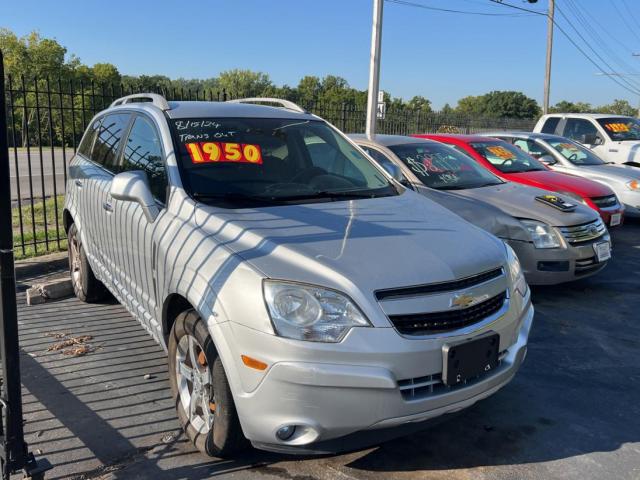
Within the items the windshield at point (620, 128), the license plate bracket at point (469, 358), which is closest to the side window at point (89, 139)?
the license plate bracket at point (469, 358)

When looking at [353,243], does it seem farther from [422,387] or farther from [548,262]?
[548,262]

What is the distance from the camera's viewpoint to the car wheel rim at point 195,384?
9.23 ft

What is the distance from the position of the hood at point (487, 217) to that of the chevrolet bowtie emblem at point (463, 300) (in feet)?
9.44

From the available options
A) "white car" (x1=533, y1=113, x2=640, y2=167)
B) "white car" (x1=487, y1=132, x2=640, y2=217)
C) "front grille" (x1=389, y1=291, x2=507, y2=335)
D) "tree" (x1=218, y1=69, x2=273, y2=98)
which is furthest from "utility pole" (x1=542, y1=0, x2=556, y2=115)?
"tree" (x1=218, y1=69, x2=273, y2=98)

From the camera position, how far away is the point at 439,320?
2586mm

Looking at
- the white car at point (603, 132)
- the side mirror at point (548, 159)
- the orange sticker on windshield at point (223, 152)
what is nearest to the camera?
the orange sticker on windshield at point (223, 152)

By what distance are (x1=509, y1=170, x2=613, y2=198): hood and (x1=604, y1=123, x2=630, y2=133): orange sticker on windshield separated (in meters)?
4.80

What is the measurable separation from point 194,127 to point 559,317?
3.66 m

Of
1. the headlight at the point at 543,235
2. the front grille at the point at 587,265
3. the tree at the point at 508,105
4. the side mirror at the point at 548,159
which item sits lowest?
the front grille at the point at 587,265

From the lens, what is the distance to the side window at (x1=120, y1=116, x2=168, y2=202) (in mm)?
3535

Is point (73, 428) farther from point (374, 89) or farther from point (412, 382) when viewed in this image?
point (374, 89)

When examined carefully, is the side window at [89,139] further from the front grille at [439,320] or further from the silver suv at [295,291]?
the front grille at [439,320]

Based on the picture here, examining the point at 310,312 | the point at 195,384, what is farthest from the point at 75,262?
the point at 310,312

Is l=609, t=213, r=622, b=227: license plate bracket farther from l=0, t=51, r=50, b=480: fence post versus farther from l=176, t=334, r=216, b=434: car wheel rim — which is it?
l=0, t=51, r=50, b=480: fence post
